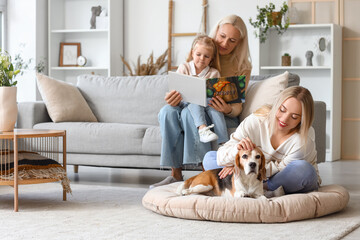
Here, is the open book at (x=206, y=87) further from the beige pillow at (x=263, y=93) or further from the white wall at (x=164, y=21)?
the white wall at (x=164, y=21)

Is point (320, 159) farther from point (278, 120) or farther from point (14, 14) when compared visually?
point (14, 14)

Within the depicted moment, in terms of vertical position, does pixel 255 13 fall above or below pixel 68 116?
above

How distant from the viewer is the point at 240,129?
3061mm

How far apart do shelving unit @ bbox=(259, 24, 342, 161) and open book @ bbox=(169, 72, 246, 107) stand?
271 centimetres

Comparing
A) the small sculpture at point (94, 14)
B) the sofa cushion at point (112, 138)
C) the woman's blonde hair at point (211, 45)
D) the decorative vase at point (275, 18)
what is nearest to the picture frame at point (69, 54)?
the small sculpture at point (94, 14)

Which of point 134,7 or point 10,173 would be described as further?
point 134,7

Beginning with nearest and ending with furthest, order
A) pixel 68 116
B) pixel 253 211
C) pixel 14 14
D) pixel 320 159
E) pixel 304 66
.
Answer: pixel 253 211 → pixel 320 159 → pixel 68 116 → pixel 304 66 → pixel 14 14

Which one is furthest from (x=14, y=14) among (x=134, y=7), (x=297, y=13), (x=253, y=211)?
(x=253, y=211)

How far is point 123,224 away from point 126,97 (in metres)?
2.15

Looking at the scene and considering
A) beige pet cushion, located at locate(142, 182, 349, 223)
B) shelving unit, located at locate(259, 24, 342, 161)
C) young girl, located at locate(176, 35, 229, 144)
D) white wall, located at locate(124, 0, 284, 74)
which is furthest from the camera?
white wall, located at locate(124, 0, 284, 74)

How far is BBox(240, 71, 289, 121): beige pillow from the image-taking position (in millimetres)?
3789

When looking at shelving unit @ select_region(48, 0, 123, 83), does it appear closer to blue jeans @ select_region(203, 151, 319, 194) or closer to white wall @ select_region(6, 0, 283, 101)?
white wall @ select_region(6, 0, 283, 101)

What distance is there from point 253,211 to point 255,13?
416cm

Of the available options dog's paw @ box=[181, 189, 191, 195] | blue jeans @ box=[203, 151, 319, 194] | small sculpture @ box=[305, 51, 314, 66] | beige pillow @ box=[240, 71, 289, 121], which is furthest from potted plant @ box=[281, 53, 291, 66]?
dog's paw @ box=[181, 189, 191, 195]
